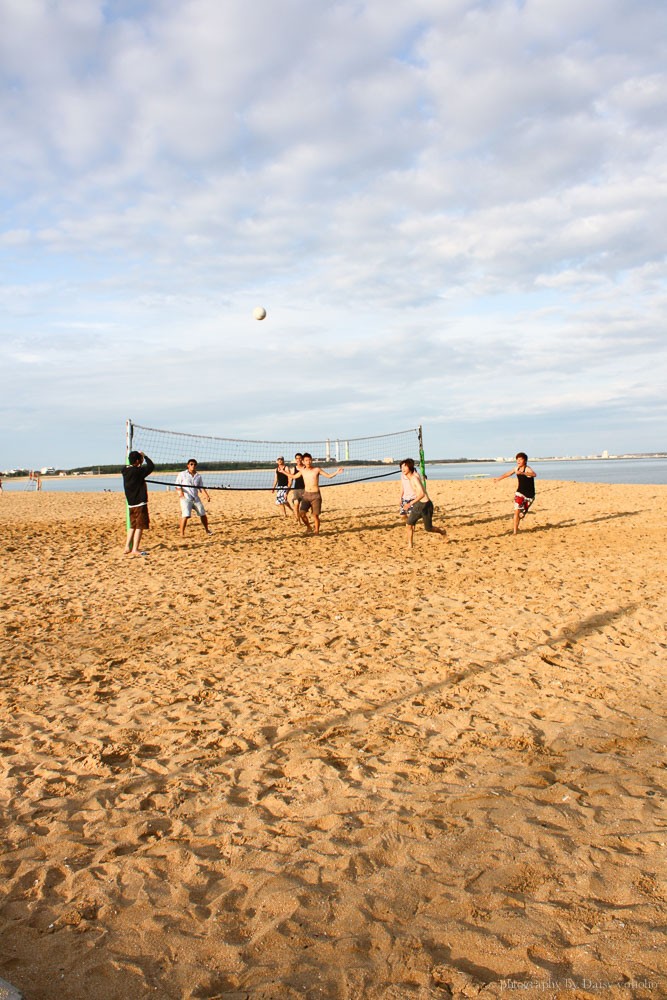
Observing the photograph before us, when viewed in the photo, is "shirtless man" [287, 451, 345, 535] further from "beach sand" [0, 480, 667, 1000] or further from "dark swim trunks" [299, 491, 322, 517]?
"beach sand" [0, 480, 667, 1000]

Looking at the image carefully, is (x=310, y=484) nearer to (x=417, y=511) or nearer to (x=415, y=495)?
(x=415, y=495)

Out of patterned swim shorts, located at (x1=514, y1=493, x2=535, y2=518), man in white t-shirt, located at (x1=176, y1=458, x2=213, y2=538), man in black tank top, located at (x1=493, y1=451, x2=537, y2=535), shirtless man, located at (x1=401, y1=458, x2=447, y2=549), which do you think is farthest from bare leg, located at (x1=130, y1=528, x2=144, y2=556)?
patterned swim shorts, located at (x1=514, y1=493, x2=535, y2=518)

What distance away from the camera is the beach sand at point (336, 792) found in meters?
2.37

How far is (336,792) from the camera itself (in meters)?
3.57

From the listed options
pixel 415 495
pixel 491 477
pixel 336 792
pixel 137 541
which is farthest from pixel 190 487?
pixel 491 477

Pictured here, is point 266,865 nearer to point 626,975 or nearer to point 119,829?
point 119,829

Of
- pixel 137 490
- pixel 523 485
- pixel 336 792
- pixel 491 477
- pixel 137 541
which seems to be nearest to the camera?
pixel 336 792

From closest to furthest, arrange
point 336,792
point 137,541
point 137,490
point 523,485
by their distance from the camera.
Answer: point 336,792, point 137,490, point 137,541, point 523,485

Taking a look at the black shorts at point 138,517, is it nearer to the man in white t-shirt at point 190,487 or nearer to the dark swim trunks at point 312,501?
the man in white t-shirt at point 190,487

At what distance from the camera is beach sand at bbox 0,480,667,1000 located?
237 cm

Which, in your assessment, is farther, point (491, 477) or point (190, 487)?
point (491, 477)

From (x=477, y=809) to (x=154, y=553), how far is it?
30.1 ft

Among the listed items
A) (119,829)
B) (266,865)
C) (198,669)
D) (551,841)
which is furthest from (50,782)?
(551,841)

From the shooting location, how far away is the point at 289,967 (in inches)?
91.9
